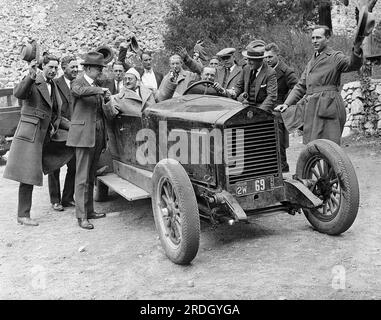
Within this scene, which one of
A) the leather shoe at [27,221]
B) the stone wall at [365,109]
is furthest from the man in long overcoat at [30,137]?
the stone wall at [365,109]

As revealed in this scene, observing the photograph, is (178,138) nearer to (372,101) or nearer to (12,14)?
(372,101)

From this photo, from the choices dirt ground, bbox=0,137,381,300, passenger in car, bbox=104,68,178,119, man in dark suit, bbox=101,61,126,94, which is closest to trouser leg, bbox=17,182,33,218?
dirt ground, bbox=0,137,381,300

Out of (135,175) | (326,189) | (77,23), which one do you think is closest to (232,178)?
(326,189)

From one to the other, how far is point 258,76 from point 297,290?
3250 mm

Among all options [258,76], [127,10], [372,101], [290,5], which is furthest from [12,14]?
[258,76]

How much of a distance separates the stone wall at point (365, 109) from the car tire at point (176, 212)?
8032 mm

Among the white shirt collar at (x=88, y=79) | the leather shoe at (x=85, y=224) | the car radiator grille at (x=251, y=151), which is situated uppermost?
the white shirt collar at (x=88, y=79)

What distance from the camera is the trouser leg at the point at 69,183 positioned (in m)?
7.37

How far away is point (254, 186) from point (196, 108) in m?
1.06

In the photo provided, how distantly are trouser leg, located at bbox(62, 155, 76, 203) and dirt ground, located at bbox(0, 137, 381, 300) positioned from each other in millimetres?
592

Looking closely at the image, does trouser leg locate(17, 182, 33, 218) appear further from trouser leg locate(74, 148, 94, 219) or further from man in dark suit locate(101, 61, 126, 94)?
man in dark suit locate(101, 61, 126, 94)

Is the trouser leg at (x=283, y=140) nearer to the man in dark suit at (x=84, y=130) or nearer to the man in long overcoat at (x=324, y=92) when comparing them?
the man in long overcoat at (x=324, y=92)

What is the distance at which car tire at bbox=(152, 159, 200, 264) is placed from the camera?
4.73 m

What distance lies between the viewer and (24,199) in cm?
671
